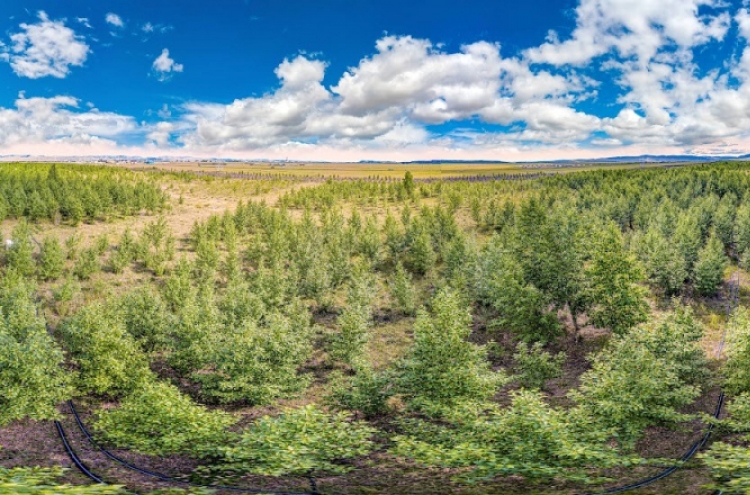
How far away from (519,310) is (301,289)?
118 ft

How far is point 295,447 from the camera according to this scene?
50.3 feet

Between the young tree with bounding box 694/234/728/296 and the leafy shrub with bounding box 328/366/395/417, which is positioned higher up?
the young tree with bounding box 694/234/728/296

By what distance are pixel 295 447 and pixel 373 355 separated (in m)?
42.8

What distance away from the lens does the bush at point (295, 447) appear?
1477cm

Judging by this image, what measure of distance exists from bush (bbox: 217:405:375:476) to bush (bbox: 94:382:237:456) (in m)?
3.75

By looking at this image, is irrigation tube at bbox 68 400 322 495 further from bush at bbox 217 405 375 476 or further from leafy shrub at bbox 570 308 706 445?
leafy shrub at bbox 570 308 706 445

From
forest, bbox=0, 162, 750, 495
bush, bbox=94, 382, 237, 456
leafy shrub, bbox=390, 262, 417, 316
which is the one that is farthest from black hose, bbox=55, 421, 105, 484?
leafy shrub, bbox=390, 262, 417, 316

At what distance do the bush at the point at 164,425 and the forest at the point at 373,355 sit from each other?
19 centimetres

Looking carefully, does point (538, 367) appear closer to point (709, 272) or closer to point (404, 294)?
point (404, 294)

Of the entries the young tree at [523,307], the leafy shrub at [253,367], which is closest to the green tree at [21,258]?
the leafy shrub at [253,367]

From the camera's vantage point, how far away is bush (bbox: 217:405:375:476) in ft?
48.5

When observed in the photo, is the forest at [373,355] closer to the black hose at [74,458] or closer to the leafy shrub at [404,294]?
the leafy shrub at [404,294]

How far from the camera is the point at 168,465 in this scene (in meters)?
23.9

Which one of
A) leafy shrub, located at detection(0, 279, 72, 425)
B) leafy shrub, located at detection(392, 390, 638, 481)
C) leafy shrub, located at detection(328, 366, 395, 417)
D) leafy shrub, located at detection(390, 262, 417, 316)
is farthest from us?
leafy shrub, located at detection(390, 262, 417, 316)
